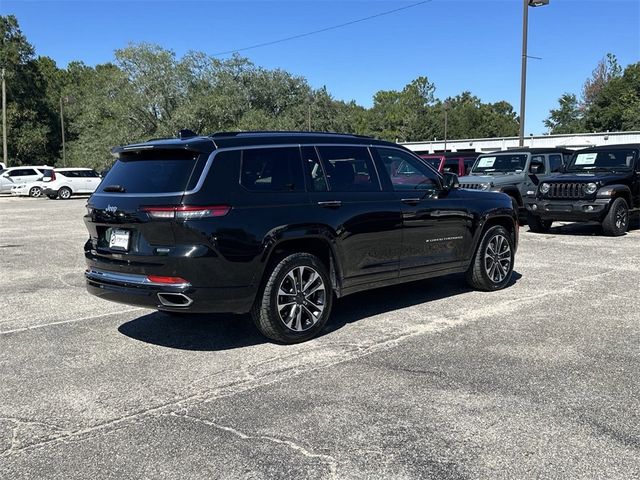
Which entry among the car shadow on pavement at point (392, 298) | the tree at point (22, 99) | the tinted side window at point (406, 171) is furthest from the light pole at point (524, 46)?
the tree at point (22, 99)

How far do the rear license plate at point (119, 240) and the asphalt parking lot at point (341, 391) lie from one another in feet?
3.07

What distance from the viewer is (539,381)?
4.40 m

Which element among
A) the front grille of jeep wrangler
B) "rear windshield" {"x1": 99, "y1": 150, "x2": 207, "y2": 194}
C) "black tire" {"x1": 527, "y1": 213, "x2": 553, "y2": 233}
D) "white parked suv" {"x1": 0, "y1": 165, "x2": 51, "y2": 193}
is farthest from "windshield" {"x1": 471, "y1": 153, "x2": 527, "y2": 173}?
"white parked suv" {"x1": 0, "y1": 165, "x2": 51, "y2": 193}

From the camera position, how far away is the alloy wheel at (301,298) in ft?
17.4

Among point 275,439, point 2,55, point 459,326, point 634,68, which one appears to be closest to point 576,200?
point 459,326

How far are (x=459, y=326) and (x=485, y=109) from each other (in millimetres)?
Answer: 132811

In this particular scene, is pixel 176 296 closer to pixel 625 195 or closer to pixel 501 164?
pixel 625 195

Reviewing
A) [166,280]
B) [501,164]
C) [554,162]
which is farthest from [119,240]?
[554,162]

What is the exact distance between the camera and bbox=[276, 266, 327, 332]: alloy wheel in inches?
209

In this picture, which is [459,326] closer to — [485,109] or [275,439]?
[275,439]

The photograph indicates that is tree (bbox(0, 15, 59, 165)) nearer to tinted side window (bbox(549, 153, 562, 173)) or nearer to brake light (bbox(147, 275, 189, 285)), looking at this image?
tinted side window (bbox(549, 153, 562, 173))

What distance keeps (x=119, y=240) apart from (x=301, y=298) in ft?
5.37

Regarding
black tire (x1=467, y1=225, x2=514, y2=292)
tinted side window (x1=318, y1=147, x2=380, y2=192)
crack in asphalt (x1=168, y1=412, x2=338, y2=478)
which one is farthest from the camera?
black tire (x1=467, y1=225, x2=514, y2=292)

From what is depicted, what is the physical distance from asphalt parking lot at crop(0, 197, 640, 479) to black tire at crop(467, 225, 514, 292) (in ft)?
0.68
